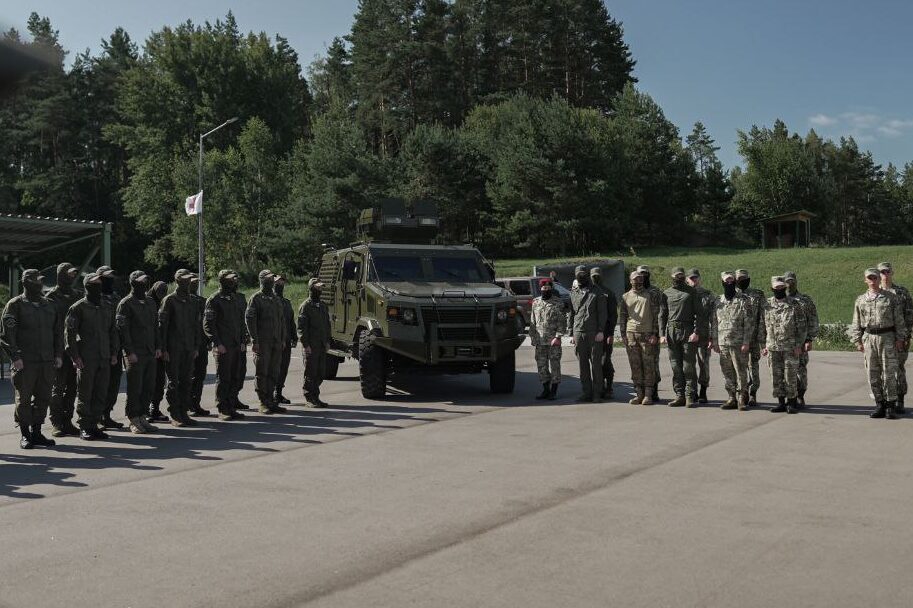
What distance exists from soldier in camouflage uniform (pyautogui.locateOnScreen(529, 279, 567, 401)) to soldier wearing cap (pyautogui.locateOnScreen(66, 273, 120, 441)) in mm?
5887

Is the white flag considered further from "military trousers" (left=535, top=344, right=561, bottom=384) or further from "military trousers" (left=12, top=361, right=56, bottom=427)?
"military trousers" (left=12, top=361, right=56, bottom=427)

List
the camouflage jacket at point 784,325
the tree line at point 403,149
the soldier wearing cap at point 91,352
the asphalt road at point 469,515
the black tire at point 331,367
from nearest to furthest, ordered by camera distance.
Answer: the asphalt road at point 469,515 → the soldier wearing cap at point 91,352 → the camouflage jacket at point 784,325 → the black tire at point 331,367 → the tree line at point 403,149

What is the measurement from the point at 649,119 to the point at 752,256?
611 inches

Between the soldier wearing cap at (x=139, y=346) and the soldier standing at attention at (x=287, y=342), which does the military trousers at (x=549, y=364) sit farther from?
the soldier wearing cap at (x=139, y=346)

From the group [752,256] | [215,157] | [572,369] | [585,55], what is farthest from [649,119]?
[572,369]

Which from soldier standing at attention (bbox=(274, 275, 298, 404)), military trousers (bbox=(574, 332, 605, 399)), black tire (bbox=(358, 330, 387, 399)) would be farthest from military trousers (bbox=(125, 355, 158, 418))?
military trousers (bbox=(574, 332, 605, 399))

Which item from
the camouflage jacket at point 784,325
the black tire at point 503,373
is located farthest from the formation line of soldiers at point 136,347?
the camouflage jacket at point 784,325

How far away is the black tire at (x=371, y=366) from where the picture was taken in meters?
12.3

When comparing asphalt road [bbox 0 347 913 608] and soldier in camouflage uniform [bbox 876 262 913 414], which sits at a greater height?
soldier in camouflage uniform [bbox 876 262 913 414]

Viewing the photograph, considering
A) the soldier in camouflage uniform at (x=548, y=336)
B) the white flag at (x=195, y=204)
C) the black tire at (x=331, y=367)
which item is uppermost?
the white flag at (x=195, y=204)

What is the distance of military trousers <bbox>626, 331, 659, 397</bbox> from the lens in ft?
38.3

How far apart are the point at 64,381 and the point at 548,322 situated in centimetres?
665

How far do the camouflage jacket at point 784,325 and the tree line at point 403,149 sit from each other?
3088cm

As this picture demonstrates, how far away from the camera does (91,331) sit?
9.57 m
